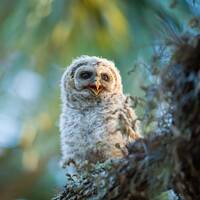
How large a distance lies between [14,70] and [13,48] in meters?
0.11

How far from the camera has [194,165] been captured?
6.50 feet

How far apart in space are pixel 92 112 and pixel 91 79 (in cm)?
25

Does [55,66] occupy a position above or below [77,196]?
above

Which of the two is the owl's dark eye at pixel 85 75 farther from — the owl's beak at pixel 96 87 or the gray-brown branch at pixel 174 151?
the gray-brown branch at pixel 174 151

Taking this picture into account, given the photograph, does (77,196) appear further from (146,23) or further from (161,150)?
(146,23)

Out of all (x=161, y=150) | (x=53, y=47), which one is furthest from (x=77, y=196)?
(x=53, y=47)

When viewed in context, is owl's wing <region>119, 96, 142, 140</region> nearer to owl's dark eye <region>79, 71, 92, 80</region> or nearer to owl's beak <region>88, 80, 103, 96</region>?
owl's beak <region>88, 80, 103, 96</region>

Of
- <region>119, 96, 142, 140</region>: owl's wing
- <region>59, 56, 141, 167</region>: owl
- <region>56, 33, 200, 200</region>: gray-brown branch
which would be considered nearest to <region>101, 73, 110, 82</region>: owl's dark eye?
<region>59, 56, 141, 167</region>: owl

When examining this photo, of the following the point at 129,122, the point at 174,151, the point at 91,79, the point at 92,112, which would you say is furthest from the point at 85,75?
the point at 174,151

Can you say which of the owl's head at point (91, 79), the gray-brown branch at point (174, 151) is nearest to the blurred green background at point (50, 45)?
the owl's head at point (91, 79)

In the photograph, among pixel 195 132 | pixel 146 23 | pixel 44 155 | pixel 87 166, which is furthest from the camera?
pixel 44 155

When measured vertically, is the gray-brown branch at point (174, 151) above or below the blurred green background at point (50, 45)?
below

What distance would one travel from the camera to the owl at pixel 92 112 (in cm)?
311

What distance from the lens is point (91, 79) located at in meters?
3.53
